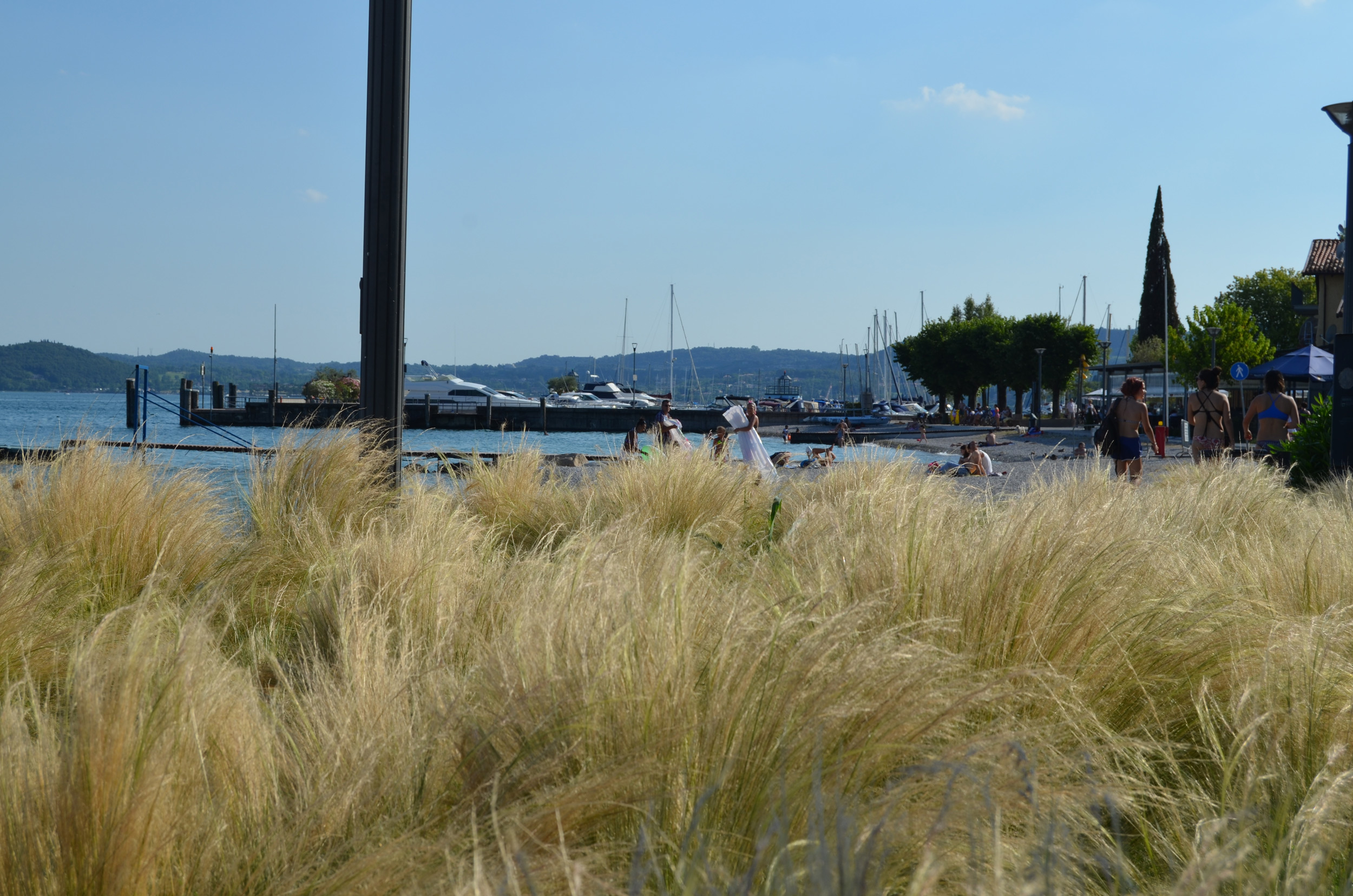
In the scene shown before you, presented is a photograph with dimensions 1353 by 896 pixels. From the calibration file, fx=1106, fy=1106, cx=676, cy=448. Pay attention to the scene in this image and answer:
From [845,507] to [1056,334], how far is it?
68.2 m

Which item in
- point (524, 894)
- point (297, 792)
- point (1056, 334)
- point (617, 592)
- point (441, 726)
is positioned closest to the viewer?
point (524, 894)

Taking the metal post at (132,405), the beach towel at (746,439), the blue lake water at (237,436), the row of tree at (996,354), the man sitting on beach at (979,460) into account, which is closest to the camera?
the blue lake water at (237,436)

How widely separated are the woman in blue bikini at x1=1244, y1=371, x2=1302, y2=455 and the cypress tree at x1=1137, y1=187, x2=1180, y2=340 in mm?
76928

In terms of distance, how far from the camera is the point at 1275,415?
38.4 ft

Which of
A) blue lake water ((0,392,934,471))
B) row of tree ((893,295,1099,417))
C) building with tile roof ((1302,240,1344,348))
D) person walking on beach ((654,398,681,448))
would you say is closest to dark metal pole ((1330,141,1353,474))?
blue lake water ((0,392,934,471))

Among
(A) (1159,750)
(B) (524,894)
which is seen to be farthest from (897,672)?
(B) (524,894)

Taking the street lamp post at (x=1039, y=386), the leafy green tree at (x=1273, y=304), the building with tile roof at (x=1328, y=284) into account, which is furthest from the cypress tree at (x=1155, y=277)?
the building with tile roof at (x=1328, y=284)

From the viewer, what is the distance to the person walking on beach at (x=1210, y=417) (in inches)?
454

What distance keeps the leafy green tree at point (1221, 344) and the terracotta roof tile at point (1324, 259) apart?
355 cm

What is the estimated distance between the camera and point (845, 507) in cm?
471

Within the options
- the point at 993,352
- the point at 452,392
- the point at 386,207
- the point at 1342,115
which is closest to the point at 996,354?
the point at 993,352

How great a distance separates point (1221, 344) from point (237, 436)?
43.5m

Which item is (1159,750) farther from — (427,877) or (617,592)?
(427,877)

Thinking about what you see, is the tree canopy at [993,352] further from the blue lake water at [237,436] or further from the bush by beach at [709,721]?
the bush by beach at [709,721]
